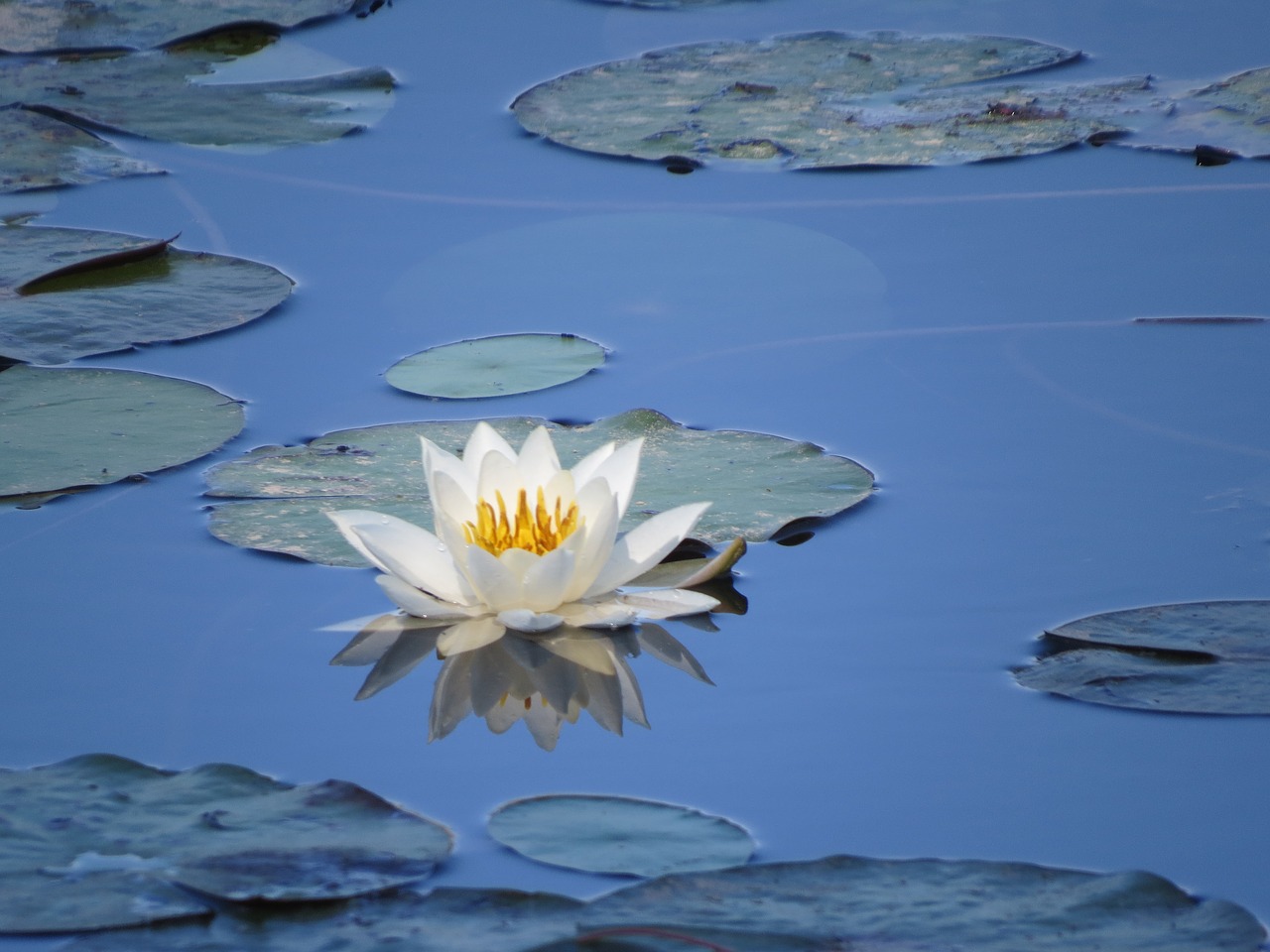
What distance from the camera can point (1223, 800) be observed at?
6.00 ft

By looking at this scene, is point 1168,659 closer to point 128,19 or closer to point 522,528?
point 522,528

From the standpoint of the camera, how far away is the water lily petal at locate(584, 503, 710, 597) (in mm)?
2271

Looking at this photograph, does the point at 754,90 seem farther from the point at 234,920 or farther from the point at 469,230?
the point at 234,920

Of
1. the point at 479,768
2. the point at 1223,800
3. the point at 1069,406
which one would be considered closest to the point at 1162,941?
the point at 1223,800

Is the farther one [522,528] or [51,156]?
[51,156]

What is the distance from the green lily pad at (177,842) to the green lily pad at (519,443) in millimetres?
627

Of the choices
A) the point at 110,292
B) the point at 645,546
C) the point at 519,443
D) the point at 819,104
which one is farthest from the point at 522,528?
the point at 819,104

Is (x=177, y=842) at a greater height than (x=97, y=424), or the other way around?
(x=97, y=424)

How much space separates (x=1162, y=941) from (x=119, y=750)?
130 cm

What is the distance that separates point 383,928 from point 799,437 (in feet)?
4.78

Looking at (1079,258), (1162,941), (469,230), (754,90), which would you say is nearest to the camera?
(1162,941)

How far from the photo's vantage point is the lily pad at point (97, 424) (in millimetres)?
2695

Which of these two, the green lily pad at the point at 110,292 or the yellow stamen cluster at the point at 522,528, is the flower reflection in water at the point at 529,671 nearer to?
the yellow stamen cluster at the point at 522,528

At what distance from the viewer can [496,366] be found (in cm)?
311
